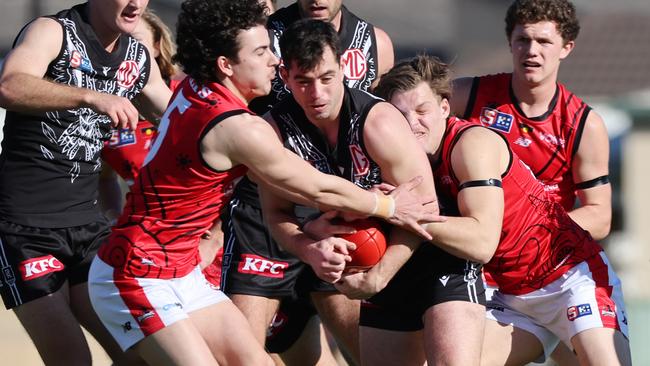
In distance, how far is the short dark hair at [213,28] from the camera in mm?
5215

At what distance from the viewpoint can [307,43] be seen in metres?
5.19

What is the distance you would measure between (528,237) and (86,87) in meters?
2.44

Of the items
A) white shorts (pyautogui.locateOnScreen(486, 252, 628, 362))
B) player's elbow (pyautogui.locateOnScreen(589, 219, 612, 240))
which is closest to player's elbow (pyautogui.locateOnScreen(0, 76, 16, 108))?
white shorts (pyautogui.locateOnScreen(486, 252, 628, 362))

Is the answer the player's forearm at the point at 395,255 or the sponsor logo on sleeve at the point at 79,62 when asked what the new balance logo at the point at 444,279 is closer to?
the player's forearm at the point at 395,255

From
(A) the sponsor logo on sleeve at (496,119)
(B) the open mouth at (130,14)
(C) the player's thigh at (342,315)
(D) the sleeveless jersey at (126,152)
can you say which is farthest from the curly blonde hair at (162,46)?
(A) the sponsor logo on sleeve at (496,119)

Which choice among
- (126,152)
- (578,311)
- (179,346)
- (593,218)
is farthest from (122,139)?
(578,311)

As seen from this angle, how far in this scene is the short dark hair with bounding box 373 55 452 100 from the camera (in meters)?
5.50

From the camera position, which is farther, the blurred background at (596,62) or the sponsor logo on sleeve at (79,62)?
the blurred background at (596,62)

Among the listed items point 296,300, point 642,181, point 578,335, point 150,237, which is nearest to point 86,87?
point 150,237

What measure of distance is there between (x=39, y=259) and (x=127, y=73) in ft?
3.74

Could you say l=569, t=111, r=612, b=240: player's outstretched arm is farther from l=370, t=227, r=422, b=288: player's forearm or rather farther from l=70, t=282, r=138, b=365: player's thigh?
l=70, t=282, r=138, b=365: player's thigh

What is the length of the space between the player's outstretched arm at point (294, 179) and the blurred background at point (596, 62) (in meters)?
1.14

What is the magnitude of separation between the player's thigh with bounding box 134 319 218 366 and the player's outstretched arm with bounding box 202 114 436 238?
0.75 metres

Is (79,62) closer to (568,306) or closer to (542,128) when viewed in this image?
(542,128)
